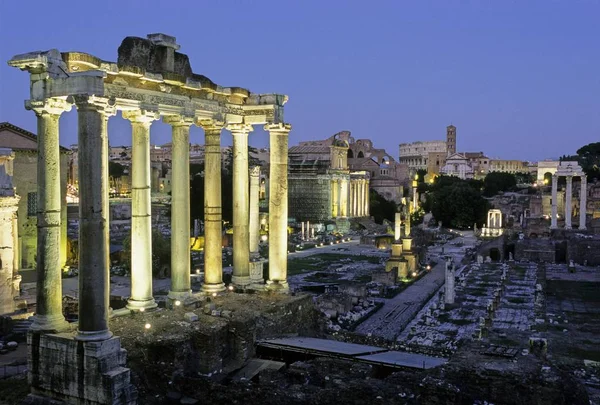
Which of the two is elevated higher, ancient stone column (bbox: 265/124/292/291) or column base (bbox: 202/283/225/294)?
ancient stone column (bbox: 265/124/292/291)

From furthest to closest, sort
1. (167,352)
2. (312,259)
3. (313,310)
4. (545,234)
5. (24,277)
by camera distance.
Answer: (545,234) → (312,259) → (24,277) → (313,310) → (167,352)

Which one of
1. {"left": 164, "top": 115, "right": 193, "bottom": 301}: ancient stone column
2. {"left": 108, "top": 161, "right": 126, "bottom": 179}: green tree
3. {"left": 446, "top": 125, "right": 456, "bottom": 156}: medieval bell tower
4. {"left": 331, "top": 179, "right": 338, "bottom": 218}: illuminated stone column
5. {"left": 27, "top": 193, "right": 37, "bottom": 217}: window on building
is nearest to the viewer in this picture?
{"left": 164, "top": 115, "right": 193, "bottom": 301}: ancient stone column

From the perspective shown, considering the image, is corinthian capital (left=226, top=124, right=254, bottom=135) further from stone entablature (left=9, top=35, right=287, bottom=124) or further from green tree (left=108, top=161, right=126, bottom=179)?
green tree (left=108, top=161, right=126, bottom=179)

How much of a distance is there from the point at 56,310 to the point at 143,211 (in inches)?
111

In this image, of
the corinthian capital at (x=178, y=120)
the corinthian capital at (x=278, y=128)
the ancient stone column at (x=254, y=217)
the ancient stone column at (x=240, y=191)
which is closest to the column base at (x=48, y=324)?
the corinthian capital at (x=178, y=120)

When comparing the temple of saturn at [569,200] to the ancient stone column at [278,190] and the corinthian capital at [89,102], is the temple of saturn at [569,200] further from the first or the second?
the corinthian capital at [89,102]

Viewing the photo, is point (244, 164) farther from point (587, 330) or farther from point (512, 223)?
point (512, 223)

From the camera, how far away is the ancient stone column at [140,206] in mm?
12812

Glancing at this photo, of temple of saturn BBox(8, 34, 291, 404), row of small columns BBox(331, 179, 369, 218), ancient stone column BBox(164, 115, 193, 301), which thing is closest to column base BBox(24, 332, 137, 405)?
temple of saturn BBox(8, 34, 291, 404)

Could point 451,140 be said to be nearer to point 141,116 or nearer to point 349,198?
point 349,198

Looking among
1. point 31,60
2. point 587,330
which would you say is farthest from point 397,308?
point 31,60

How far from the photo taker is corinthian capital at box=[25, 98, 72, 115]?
10531 millimetres

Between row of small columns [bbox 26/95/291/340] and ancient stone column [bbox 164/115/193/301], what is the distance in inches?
0.9

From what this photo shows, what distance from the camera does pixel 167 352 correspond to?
1102 centimetres
